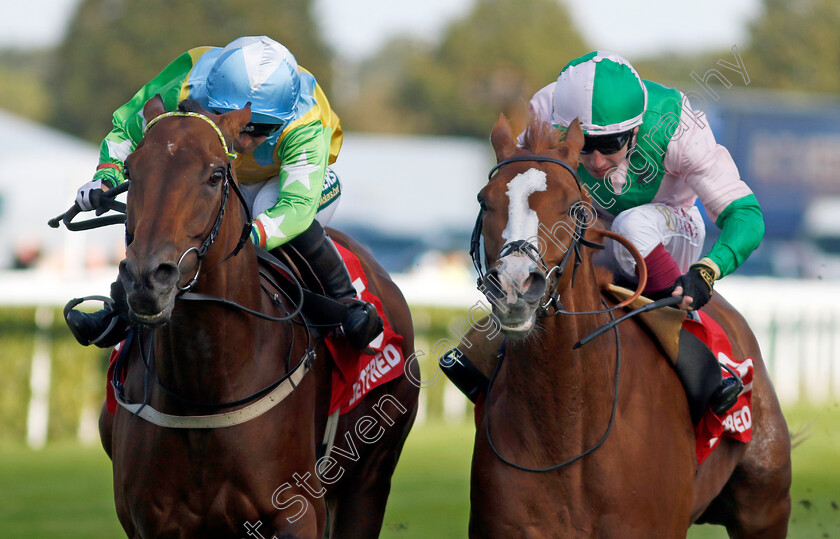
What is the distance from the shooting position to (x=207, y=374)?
3625mm

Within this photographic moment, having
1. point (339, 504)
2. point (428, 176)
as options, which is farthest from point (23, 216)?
point (339, 504)

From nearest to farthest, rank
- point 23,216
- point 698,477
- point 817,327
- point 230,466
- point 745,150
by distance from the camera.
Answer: point 230,466 → point 698,477 → point 817,327 → point 745,150 → point 23,216

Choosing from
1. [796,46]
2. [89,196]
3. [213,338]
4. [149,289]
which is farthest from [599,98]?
[796,46]

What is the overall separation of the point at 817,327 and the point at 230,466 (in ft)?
30.8

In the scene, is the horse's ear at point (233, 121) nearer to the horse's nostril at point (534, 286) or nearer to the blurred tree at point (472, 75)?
the horse's nostril at point (534, 286)

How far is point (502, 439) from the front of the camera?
12.1 feet

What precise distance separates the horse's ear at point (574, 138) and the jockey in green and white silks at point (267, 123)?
3.12 feet

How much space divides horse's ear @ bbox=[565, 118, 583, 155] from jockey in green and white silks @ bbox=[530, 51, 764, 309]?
0.21 m

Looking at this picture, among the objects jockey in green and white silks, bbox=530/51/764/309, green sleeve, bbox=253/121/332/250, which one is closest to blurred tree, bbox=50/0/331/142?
green sleeve, bbox=253/121/332/250

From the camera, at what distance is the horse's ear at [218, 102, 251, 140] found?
356cm

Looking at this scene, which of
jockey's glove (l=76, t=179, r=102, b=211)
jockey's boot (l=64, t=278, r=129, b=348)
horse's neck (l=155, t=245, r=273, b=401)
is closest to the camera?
horse's neck (l=155, t=245, r=273, b=401)

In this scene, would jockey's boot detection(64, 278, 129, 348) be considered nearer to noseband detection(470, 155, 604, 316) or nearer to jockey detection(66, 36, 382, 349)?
jockey detection(66, 36, 382, 349)

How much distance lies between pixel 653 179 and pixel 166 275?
1982 millimetres

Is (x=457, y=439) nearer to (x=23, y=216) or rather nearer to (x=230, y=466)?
(x=230, y=466)
